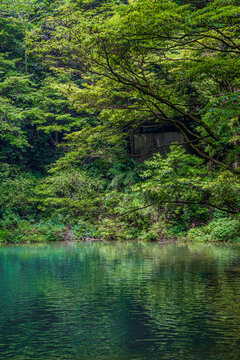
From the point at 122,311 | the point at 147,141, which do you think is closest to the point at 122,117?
the point at 122,311

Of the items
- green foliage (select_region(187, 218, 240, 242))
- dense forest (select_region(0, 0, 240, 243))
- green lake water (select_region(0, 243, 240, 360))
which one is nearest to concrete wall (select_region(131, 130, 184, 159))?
dense forest (select_region(0, 0, 240, 243))

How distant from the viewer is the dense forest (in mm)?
8148

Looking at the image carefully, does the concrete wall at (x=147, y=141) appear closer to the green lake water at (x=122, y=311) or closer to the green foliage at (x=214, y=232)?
the green foliage at (x=214, y=232)

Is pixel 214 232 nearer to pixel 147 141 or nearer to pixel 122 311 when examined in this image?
pixel 147 141

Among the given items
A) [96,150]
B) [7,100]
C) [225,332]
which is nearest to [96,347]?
[225,332]

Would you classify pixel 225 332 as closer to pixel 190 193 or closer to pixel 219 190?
pixel 190 193

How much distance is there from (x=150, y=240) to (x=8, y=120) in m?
12.0

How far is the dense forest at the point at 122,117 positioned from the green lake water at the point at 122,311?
1.65m

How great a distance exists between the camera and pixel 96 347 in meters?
4.96

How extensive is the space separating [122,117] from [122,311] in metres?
5.61

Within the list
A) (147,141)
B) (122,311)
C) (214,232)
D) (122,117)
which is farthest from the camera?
(147,141)

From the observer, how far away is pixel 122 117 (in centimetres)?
1101

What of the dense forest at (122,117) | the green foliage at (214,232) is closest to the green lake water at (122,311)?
the dense forest at (122,117)

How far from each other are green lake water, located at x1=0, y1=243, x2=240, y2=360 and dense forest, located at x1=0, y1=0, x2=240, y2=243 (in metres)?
1.65
